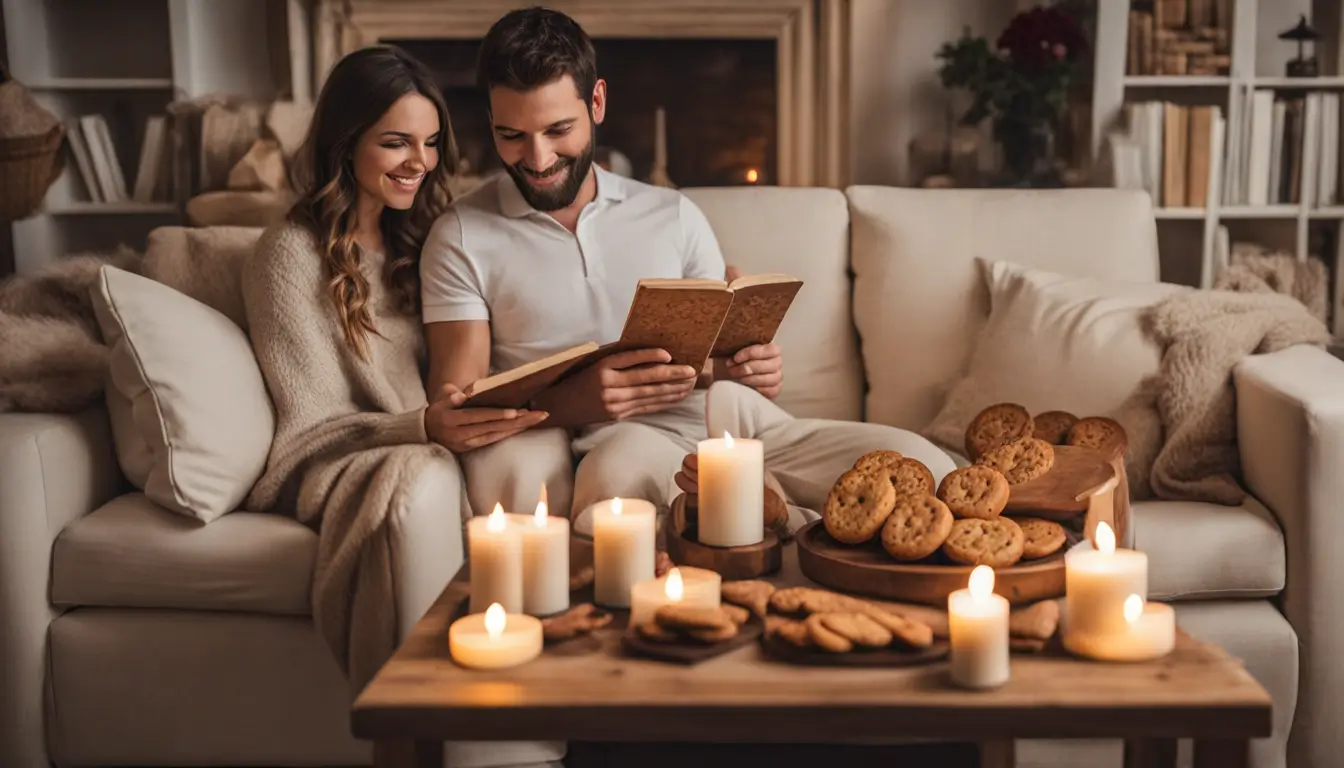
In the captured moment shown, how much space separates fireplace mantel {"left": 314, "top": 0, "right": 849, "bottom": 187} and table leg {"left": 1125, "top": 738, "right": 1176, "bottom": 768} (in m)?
2.35

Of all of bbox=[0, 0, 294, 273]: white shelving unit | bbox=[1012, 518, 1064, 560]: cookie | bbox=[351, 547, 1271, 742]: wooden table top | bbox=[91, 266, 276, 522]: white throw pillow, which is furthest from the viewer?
bbox=[0, 0, 294, 273]: white shelving unit

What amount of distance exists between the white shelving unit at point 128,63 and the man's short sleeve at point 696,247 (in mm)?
1701

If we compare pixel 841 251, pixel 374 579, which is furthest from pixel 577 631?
pixel 841 251

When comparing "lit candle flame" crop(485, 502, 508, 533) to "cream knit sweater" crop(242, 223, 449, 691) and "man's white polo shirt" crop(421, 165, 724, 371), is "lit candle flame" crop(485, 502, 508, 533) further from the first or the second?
"man's white polo shirt" crop(421, 165, 724, 371)

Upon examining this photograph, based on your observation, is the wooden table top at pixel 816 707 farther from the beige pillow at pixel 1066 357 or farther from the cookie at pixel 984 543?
the beige pillow at pixel 1066 357

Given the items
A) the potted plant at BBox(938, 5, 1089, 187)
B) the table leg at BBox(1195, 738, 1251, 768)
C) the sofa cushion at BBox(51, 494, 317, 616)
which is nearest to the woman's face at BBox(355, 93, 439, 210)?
the sofa cushion at BBox(51, 494, 317, 616)

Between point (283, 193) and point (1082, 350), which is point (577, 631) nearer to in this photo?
point (1082, 350)

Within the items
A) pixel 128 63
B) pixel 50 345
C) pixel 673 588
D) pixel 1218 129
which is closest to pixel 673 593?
pixel 673 588

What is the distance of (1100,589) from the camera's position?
1.07m

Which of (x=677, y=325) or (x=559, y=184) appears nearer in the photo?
(x=677, y=325)

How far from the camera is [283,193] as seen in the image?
2.71 m

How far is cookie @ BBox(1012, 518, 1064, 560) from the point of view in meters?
1.24

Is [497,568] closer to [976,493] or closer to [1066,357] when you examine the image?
[976,493]

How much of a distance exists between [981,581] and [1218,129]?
8.03 feet
